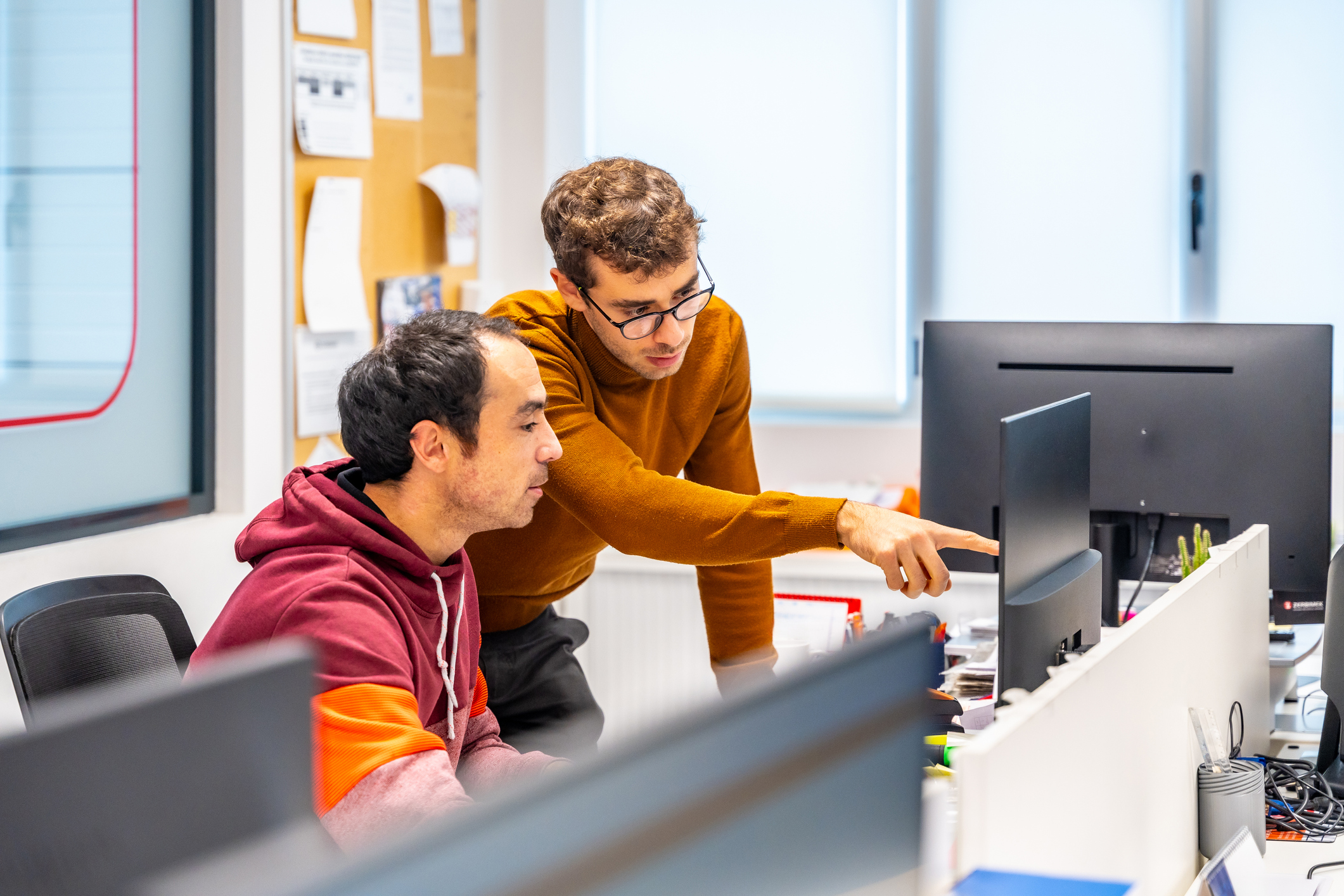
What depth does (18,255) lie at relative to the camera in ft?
6.73

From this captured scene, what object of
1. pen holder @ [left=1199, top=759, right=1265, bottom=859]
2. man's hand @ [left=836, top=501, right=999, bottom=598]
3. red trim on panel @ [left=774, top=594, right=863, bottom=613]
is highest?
man's hand @ [left=836, top=501, right=999, bottom=598]

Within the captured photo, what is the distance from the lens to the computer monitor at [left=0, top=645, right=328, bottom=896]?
16.5 inches

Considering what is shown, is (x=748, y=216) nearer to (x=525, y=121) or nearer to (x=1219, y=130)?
(x=525, y=121)

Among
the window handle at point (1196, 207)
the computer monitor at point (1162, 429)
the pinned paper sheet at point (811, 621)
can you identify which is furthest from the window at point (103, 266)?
the window handle at point (1196, 207)

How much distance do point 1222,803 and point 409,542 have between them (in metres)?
0.93

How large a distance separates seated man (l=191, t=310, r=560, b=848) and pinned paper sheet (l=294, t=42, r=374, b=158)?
129 centimetres

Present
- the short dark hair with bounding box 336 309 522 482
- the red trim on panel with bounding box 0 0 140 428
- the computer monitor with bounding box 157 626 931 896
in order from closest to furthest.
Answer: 1. the computer monitor with bounding box 157 626 931 896
2. the short dark hair with bounding box 336 309 522 482
3. the red trim on panel with bounding box 0 0 140 428

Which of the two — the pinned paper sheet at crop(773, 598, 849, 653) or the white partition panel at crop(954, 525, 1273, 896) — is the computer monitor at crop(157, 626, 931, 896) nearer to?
the white partition panel at crop(954, 525, 1273, 896)

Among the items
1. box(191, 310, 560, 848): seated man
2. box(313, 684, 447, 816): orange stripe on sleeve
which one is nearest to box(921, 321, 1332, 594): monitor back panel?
box(191, 310, 560, 848): seated man

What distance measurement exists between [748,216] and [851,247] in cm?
30

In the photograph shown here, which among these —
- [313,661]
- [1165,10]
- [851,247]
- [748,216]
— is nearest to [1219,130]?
[1165,10]

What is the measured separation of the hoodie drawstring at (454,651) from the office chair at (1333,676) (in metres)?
1.11

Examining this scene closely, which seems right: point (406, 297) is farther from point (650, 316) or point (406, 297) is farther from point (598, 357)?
point (650, 316)

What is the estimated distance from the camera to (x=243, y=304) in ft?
8.04
